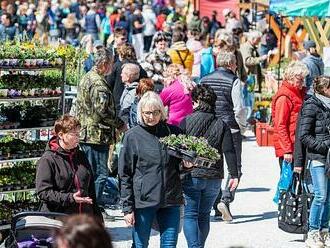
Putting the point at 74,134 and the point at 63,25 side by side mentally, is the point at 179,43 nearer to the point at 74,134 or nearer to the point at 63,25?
the point at 74,134

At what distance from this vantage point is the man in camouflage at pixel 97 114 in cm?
1132

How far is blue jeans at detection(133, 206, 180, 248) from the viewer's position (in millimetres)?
8695

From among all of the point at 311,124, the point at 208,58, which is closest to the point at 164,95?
the point at 311,124

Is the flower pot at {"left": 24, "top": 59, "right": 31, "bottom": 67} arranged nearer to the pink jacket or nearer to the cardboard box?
the pink jacket

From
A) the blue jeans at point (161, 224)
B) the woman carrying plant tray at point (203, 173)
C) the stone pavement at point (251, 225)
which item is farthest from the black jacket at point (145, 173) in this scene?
the stone pavement at point (251, 225)

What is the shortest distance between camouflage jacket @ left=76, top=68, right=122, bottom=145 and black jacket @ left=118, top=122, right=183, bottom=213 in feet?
8.81

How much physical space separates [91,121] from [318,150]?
8.11ft

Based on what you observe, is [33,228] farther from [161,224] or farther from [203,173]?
[203,173]

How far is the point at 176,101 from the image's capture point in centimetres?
1205

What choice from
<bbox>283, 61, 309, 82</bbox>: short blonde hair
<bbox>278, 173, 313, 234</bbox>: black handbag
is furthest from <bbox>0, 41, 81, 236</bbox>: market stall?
<bbox>278, 173, 313, 234</bbox>: black handbag

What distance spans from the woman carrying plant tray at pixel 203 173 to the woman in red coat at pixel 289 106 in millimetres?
1472

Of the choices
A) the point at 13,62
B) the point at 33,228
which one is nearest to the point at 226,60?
the point at 13,62

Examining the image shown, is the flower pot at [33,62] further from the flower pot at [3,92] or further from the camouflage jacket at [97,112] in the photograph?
the camouflage jacket at [97,112]

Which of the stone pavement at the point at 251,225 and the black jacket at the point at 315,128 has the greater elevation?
the black jacket at the point at 315,128
